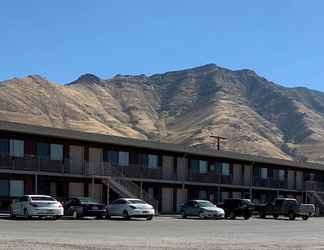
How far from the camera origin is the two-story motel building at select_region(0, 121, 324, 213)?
4856 centimetres

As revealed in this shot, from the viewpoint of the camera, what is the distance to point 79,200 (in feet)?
138

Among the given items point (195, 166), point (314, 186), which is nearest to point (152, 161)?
point (195, 166)

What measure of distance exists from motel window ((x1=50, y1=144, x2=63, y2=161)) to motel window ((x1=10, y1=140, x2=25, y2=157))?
279cm

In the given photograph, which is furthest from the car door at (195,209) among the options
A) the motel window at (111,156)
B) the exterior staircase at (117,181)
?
the motel window at (111,156)

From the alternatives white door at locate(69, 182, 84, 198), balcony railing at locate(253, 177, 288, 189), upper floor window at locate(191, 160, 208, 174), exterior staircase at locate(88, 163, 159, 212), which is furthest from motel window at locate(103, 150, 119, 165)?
balcony railing at locate(253, 177, 288, 189)

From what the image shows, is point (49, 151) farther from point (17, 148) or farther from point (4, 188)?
point (4, 188)

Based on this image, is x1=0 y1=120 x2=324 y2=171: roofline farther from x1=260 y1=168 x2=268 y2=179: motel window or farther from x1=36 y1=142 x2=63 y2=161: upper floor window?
x1=260 y1=168 x2=268 y2=179: motel window

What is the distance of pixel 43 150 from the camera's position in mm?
50375

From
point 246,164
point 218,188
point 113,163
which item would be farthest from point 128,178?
point 246,164

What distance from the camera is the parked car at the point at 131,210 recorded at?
134 ft

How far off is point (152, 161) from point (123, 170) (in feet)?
15.3

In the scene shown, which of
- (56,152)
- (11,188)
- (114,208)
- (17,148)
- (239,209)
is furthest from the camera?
(239,209)

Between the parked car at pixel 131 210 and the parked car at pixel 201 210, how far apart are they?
7.25m

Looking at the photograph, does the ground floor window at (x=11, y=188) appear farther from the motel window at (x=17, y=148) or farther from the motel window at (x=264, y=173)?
the motel window at (x=264, y=173)
